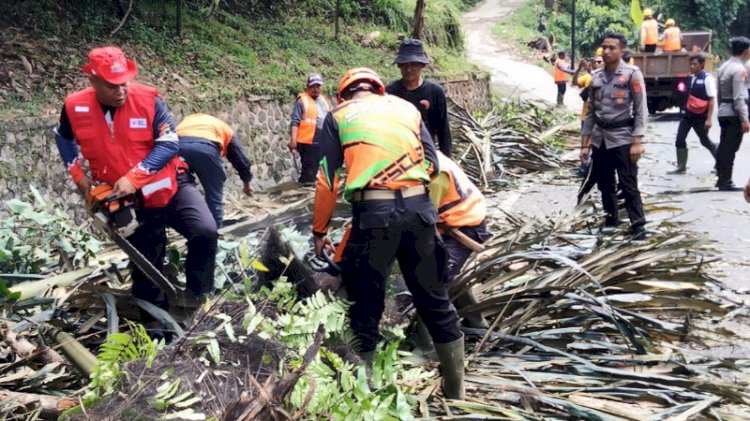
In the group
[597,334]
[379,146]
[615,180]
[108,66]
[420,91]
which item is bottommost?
[597,334]

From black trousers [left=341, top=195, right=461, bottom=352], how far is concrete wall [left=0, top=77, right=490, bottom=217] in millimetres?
5288

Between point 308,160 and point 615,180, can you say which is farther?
point 308,160

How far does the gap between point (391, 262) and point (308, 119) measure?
692 cm

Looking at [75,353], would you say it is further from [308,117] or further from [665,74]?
[665,74]

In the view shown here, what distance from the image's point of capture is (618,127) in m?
6.91

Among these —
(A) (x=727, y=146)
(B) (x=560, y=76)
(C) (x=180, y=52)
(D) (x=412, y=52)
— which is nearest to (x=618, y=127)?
(D) (x=412, y=52)

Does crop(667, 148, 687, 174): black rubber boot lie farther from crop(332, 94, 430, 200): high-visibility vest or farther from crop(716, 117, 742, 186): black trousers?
crop(332, 94, 430, 200): high-visibility vest

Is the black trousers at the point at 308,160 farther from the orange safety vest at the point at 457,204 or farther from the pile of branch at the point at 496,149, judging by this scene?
the orange safety vest at the point at 457,204

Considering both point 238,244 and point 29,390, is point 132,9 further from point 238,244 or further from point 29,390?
point 29,390

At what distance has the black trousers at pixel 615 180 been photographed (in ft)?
22.0

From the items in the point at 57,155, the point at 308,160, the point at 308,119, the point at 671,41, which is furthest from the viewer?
the point at 671,41

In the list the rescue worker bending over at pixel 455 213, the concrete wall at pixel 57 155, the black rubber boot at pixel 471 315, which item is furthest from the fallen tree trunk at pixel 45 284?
the concrete wall at pixel 57 155

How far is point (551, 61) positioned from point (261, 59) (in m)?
21.5

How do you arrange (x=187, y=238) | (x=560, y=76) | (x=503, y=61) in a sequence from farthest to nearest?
(x=503, y=61) → (x=560, y=76) → (x=187, y=238)
